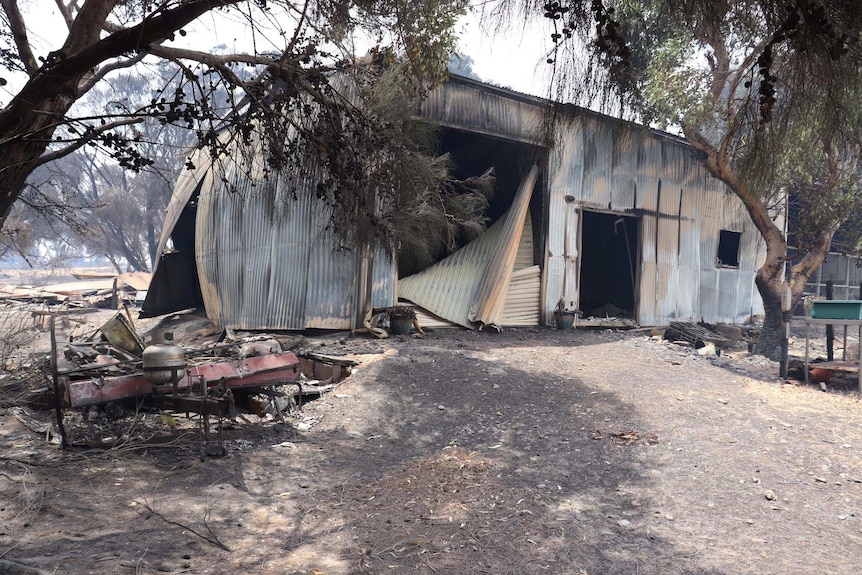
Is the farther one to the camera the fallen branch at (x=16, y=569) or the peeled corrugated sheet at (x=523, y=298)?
the peeled corrugated sheet at (x=523, y=298)

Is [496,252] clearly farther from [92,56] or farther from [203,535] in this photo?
[92,56]

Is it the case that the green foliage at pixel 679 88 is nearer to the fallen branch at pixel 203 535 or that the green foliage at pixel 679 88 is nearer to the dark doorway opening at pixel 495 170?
the dark doorway opening at pixel 495 170

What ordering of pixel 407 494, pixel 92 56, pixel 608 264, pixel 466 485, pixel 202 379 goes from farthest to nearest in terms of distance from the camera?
pixel 608 264
pixel 202 379
pixel 466 485
pixel 407 494
pixel 92 56

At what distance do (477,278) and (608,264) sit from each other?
5692 mm

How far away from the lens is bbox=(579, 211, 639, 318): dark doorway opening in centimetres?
1373

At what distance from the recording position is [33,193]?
7.61 metres

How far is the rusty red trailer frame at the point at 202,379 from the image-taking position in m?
4.46

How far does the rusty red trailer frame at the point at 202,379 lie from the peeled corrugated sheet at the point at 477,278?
5241 millimetres

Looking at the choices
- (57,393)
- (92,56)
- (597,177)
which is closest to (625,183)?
(597,177)

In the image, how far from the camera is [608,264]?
14875 mm

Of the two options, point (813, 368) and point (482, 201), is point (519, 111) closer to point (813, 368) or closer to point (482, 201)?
point (482, 201)

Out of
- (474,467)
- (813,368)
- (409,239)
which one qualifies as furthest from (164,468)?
(813,368)

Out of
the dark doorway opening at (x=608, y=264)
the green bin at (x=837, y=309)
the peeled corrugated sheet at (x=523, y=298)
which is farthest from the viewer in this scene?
the dark doorway opening at (x=608, y=264)

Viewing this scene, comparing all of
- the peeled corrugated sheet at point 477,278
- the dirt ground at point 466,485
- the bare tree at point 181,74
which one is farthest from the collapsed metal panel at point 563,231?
the bare tree at point 181,74
